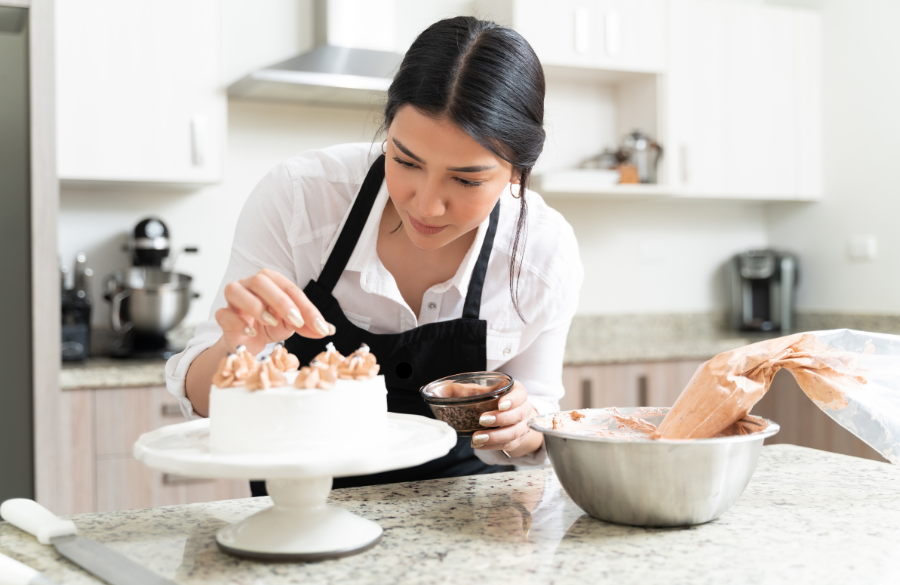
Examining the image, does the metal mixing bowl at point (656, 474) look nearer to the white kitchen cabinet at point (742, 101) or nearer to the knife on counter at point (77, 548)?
the knife on counter at point (77, 548)

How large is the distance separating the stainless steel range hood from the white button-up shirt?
119 centimetres

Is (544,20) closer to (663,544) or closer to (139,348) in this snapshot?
(139,348)

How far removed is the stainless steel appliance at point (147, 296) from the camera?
8.13 feet

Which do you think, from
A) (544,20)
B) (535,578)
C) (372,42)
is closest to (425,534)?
(535,578)

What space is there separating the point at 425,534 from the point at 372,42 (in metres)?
2.23

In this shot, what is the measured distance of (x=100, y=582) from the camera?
2.33 ft

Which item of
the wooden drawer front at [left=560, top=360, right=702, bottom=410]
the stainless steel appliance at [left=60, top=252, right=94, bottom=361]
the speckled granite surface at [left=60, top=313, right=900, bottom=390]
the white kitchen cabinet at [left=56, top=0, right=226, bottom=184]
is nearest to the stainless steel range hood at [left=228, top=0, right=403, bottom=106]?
the white kitchen cabinet at [left=56, top=0, right=226, bottom=184]

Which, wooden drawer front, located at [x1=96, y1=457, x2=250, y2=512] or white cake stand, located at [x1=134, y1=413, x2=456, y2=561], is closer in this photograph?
white cake stand, located at [x1=134, y1=413, x2=456, y2=561]

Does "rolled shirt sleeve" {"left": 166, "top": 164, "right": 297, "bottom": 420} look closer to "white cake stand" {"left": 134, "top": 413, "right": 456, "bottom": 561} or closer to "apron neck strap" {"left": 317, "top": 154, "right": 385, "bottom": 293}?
"apron neck strap" {"left": 317, "top": 154, "right": 385, "bottom": 293}

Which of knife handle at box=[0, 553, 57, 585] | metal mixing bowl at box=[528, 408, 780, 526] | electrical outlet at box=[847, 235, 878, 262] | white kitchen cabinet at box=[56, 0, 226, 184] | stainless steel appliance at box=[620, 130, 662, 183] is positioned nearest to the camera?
knife handle at box=[0, 553, 57, 585]

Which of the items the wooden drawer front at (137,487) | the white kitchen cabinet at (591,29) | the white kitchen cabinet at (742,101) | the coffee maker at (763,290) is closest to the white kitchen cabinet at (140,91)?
the wooden drawer front at (137,487)

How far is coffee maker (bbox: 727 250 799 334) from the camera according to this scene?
345 centimetres

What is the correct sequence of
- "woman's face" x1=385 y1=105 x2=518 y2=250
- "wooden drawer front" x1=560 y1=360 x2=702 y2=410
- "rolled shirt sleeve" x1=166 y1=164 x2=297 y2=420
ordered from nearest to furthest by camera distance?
"woman's face" x1=385 y1=105 x2=518 y2=250, "rolled shirt sleeve" x1=166 y1=164 x2=297 y2=420, "wooden drawer front" x1=560 y1=360 x2=702 y2=410

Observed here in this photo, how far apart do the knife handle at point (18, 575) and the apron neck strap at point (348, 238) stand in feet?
2.25
